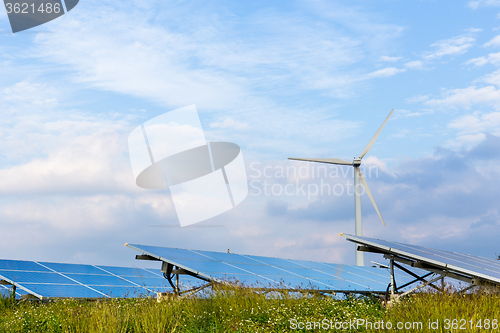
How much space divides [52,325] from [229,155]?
40.9 feet

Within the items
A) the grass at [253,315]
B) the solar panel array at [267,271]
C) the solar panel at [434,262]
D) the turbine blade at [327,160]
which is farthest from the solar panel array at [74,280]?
the turbine blade at [327,160]

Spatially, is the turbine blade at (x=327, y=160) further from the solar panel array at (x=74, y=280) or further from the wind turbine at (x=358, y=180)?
the solar panel array at (x=74, y=280)

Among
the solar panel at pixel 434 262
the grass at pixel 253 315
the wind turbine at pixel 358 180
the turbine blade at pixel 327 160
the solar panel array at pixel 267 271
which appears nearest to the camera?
the grass at pixel 253 315

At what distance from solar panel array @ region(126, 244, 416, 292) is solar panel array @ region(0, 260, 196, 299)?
6.35 feet

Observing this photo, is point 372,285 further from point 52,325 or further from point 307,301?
point 52,325

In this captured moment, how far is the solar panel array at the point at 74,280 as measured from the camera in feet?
58.7

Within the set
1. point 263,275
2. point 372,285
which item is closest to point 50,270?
point 263,275

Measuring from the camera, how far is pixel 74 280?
66.6ft

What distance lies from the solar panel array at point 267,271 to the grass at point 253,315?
2.00 meters

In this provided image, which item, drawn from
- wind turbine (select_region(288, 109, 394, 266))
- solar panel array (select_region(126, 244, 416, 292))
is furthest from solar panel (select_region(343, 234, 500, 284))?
wind turbine (select_region(288, 109, 394, 266))

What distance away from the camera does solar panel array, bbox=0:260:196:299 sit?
1789 cm

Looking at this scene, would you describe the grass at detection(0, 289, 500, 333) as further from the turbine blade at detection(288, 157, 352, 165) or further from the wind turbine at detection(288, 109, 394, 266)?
the turbine blade at detection(288, 157, 352, 165)

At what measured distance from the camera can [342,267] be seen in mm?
27953

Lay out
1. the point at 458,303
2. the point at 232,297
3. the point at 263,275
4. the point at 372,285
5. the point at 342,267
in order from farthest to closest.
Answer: the point at 342,267 < the point at 372,285 < the point at 263,275 < the point at 232,297 < the point at 458,303
